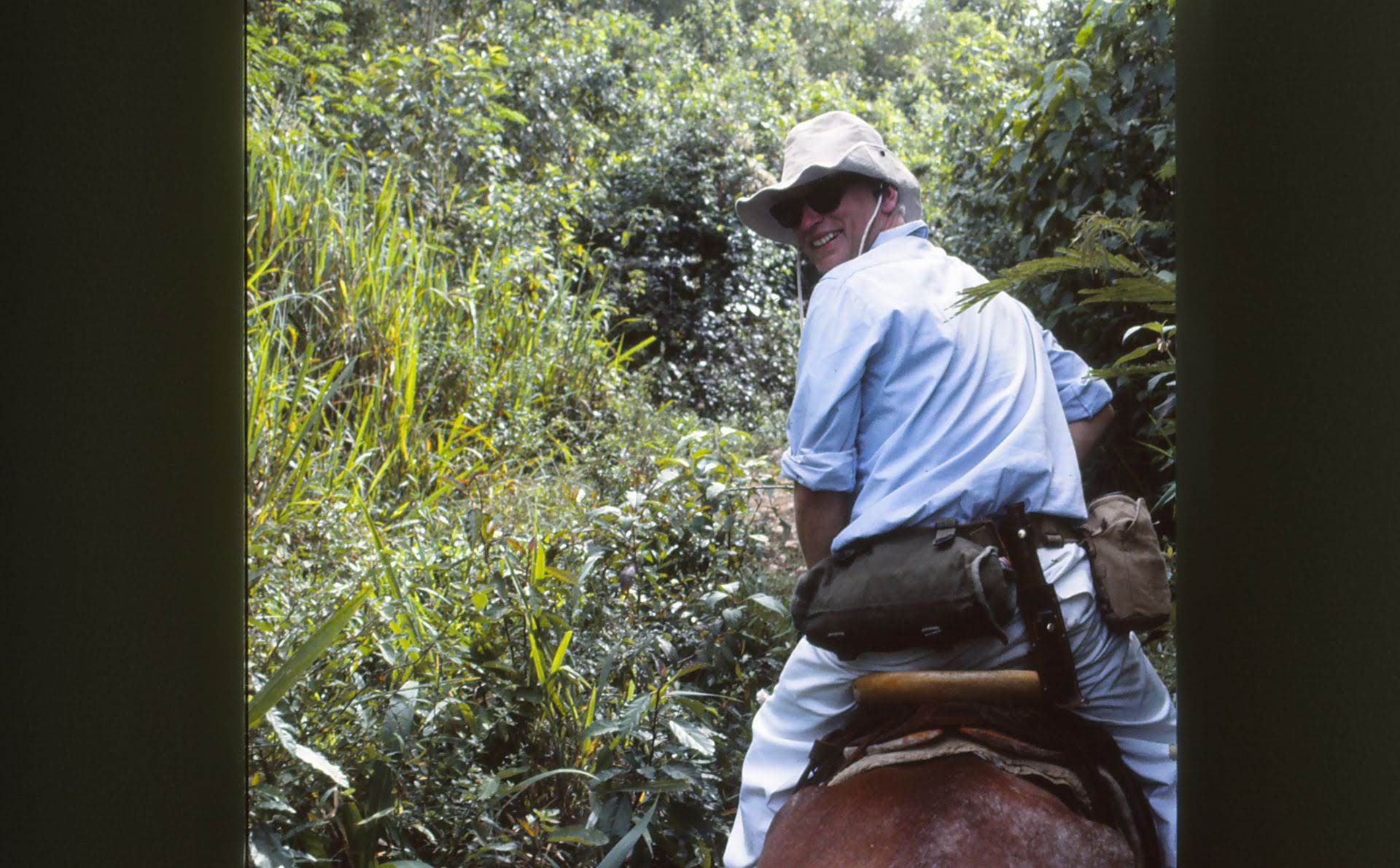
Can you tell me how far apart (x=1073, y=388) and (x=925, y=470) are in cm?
64

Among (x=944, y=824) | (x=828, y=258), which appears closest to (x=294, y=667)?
(x=828, y=258)

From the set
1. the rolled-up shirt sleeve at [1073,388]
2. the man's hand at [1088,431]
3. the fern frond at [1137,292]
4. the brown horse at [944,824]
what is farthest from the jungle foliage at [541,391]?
the brown horse at [944,824]

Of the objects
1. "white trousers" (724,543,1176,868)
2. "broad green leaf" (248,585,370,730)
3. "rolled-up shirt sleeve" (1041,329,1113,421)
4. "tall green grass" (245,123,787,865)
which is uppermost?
"rolled-up shirt sleeve" (1041,329,1113,421)

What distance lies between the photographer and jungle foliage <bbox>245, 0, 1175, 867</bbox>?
3086 mm

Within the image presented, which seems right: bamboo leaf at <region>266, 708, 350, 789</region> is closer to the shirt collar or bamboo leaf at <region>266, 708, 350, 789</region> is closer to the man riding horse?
the man riding horse

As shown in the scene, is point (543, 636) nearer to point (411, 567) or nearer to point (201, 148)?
point (411, 567)

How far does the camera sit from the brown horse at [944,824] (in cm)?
150

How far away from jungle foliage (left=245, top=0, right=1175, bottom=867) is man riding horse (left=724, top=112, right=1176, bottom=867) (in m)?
0.27

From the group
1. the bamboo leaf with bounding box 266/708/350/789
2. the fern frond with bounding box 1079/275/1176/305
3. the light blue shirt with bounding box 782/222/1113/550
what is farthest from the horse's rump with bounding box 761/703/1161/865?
the bamboo leaf with bounding box 266/708/350/789

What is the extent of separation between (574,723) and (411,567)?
0.97m

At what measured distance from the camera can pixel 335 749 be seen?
3113 mm

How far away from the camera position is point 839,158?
240cm

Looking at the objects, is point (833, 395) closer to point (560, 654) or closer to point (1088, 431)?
point (1088, 431)

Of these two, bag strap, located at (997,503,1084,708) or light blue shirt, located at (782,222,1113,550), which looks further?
light blue shirt, located at (782,222,1113,550)
